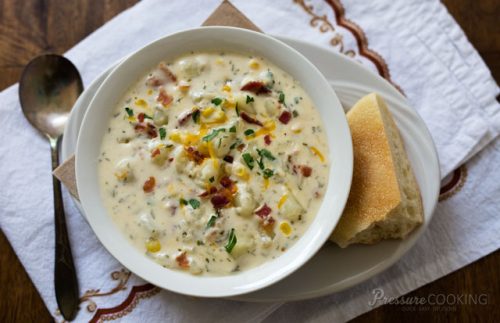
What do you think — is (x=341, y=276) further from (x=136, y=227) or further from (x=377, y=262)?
(x=136, y=227)

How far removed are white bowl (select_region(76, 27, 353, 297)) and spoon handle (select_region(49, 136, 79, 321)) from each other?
0.59 metres

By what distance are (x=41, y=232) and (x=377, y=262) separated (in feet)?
5.98

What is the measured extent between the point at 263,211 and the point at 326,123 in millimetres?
526

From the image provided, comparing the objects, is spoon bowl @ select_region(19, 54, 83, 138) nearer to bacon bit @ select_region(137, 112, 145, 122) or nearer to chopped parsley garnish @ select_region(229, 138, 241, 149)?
bacon bit @ select_region(137, 112, 145, 122)

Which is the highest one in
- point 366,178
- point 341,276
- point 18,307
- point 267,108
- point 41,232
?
point 267,108

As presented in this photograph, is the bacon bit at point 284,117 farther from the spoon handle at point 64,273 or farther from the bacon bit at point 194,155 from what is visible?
the spoon handle at point 64,273

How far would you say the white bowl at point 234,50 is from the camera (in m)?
2.31

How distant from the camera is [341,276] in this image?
8.46ft

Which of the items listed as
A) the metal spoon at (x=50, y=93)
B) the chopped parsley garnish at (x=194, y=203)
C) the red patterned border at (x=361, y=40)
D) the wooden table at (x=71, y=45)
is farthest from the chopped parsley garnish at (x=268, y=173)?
the metal spoon at (x=50, y=93)

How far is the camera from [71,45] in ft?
10.8

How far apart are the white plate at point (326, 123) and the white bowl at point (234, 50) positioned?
A: 29cm

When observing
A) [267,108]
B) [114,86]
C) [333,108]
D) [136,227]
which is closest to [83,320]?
[136,227]

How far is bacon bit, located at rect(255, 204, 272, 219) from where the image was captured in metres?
2.33

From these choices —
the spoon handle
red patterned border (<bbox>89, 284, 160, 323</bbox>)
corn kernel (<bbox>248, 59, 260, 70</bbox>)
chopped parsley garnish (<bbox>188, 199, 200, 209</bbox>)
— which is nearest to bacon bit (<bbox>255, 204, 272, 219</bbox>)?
chopped parsley garnish (<bbox>188, 199, 200, 209</bbox>)
